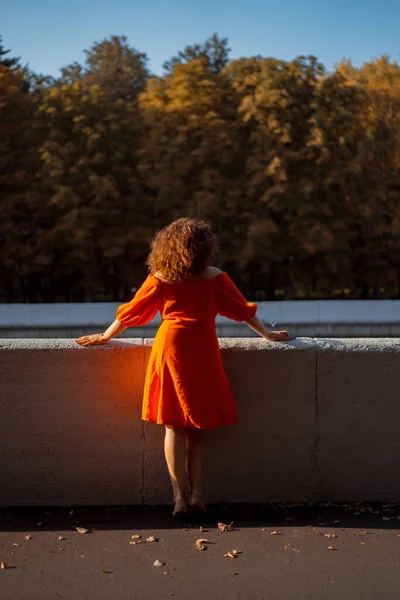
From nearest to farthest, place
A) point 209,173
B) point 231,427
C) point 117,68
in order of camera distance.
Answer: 1. point 231,427
2. point 209,173
3. point 117,68

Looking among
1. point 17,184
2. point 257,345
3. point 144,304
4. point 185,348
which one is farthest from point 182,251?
point 17,184

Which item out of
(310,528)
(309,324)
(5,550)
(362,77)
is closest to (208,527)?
(310,528)

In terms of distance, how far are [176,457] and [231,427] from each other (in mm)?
463

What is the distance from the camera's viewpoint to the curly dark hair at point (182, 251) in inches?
216

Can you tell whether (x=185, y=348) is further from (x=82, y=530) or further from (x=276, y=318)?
(x=276, y=318)

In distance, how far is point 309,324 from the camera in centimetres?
3519

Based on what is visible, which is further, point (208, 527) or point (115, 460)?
point (115, 460)

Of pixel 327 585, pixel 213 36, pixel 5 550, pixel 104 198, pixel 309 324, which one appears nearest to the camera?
pixel 327 585

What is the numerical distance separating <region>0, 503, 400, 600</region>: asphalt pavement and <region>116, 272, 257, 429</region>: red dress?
618mm

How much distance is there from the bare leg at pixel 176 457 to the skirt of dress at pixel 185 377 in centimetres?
9

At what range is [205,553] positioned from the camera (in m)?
4.84

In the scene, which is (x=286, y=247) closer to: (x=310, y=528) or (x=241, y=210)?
(x=241, y=210)

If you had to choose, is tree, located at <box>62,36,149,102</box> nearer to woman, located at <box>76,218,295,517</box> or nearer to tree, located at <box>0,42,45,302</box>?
tree, located at <box>0,42,45,302</box>

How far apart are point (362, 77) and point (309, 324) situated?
16838 millimetres
